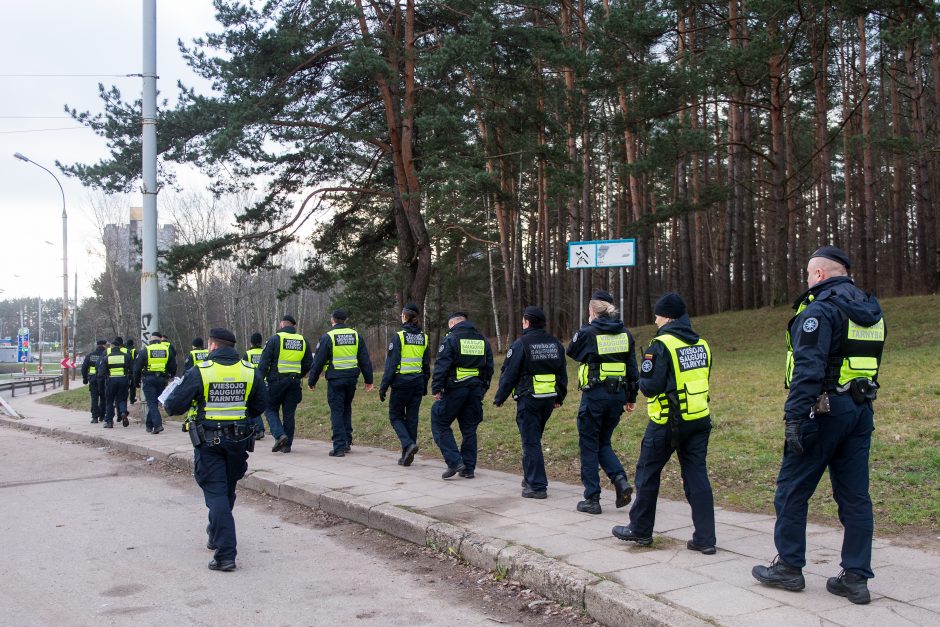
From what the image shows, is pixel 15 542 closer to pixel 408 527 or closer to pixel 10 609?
pixel 10 609

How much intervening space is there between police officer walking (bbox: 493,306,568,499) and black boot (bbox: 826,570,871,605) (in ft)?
11.2

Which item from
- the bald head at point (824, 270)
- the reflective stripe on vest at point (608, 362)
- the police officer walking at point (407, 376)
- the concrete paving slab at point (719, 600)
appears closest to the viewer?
the concrete paving slab at point (719, 600)

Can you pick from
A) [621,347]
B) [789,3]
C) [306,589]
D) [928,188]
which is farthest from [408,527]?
[928,188]

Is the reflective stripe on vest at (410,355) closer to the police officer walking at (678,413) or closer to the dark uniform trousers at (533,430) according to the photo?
the dark uniform trousers at (533,430)

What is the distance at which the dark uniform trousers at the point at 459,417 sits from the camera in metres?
8.92

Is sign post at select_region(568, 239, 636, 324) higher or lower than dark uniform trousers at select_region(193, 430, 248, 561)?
higher

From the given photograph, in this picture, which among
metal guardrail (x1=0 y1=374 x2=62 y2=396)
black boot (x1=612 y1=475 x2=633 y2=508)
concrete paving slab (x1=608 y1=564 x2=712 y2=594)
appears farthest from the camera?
metal guardrail (x1=0 y1=374 x2=62 y2=396)

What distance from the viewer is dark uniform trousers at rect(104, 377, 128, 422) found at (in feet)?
55.6

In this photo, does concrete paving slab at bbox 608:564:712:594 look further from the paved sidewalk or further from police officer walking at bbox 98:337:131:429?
police officer walking at bbox 98:337:131:429

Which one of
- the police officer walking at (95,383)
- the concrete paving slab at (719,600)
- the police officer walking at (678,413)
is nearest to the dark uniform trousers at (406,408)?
the police officer walking at (678,413)

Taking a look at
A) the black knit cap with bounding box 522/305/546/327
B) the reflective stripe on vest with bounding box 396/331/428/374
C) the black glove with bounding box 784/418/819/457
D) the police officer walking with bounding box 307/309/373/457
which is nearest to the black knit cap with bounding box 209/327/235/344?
the black knit cap with bounding box 522/305/546/327

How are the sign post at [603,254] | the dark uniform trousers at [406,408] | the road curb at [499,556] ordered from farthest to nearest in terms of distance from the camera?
1. the sign post at [603,254]
2. the dark uniform trousers at [406,408]
3. the road curb at [499,556]

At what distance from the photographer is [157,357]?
50.2 feet

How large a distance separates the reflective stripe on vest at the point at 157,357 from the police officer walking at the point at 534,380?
32.2 feet
